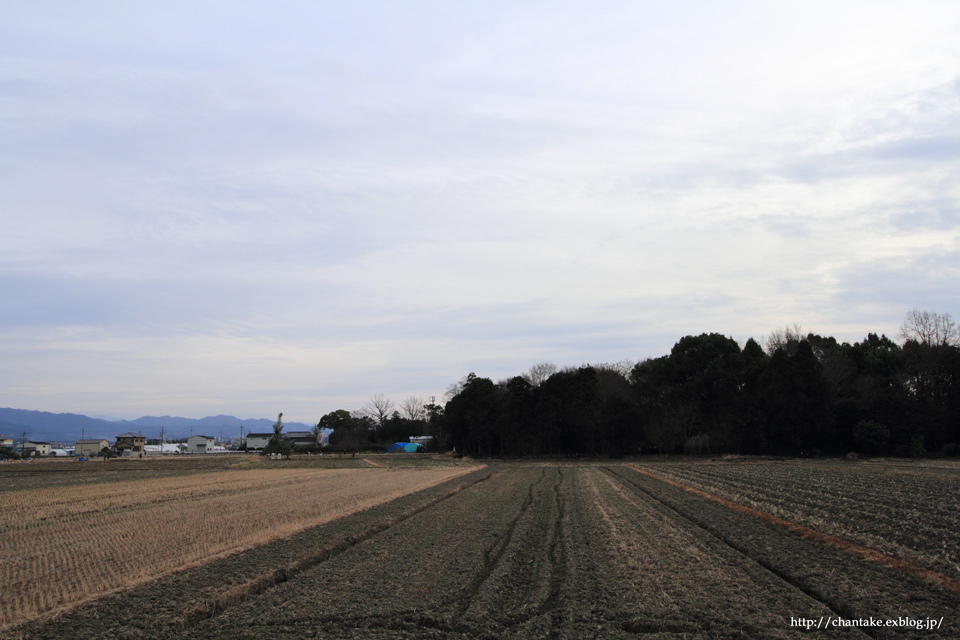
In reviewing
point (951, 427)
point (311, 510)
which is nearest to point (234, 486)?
point (311, 510)

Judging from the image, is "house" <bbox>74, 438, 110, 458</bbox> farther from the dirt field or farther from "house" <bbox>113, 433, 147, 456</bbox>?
the dirt field

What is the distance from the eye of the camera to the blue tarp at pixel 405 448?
10321 cm

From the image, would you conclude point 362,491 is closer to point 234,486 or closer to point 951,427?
point 234,486

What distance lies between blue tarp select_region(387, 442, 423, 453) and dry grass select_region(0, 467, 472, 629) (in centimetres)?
7047

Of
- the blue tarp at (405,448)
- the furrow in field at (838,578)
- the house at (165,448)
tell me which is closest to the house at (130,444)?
the house at (165,448)

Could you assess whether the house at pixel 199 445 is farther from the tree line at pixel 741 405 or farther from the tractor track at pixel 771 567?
the tractor track at pixel 771 567

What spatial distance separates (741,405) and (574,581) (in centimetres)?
6185

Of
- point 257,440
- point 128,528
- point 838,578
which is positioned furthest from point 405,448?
point 838,578

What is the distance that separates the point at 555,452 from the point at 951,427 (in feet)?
137

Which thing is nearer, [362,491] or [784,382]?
[362,491]

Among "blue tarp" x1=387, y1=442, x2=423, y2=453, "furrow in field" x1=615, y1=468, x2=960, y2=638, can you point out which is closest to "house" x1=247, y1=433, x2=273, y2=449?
"blue tarp" x1=387, y1=442, x2=423, y2=453

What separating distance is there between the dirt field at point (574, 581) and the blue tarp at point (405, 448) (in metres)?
86.1

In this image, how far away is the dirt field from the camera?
836 cm

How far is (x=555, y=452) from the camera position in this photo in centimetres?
7838
